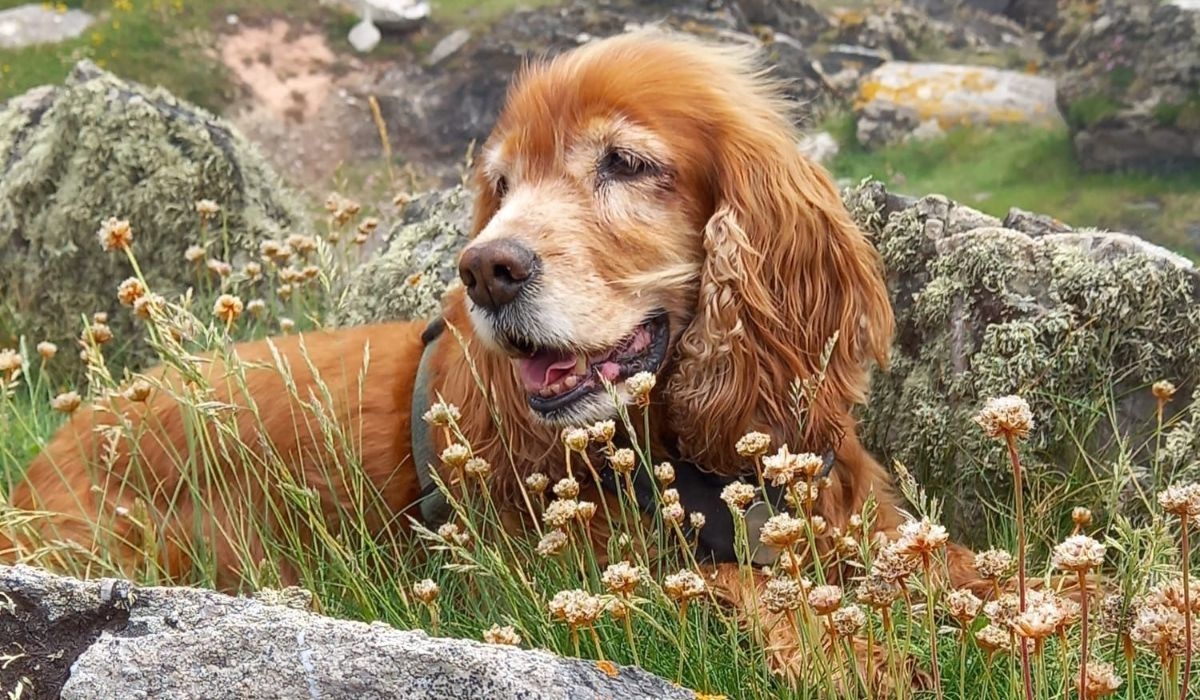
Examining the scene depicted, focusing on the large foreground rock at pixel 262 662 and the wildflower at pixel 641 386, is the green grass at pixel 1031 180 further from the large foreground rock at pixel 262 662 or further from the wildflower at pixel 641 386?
the large foreground rock at pixel 262 662

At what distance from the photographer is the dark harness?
10.3 ft

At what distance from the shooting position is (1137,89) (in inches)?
586

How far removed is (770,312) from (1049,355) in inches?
40.4

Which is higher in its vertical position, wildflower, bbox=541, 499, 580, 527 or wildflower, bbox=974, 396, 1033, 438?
wildflower, bbox=974, 396, 1033, 438

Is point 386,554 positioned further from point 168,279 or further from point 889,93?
point 889,93

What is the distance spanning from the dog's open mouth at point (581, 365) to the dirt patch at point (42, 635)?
4.49 ft

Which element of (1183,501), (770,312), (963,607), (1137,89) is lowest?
(1137,89)

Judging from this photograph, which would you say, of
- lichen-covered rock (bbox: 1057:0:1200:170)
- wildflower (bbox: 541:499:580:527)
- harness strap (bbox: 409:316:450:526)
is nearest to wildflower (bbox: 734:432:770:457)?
wildflower (bbox: 541:499:580:527)

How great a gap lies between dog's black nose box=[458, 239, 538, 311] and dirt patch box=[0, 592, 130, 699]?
1.31 metres

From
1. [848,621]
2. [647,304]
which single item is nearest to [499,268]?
[647,304]

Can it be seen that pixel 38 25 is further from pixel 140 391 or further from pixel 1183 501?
pixel 1183 501

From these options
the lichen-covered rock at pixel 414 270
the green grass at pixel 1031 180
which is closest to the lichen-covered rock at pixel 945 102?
the green grass at pixel 1031 180

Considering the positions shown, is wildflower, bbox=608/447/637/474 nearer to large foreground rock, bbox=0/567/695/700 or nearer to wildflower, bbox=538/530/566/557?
wildflower, bbox=538/530/566/557

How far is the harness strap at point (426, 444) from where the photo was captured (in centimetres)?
326
